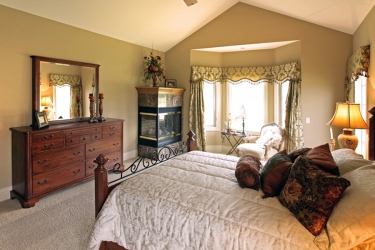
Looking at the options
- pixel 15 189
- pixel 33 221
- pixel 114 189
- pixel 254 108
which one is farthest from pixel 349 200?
pixel 254 108

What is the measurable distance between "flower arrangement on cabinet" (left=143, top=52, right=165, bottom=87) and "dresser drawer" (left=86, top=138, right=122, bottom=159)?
1.75 meters

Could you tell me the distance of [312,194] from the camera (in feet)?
4.75

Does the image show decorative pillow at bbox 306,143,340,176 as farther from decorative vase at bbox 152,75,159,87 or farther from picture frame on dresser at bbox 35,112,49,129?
decorative vase at bbox 152,75,159,87

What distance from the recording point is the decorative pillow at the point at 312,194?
1373 mm

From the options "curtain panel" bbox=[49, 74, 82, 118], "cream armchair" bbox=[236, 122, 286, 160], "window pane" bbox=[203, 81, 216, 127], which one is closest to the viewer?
"curtain panel" bbox=[49, 74, 82, 118]

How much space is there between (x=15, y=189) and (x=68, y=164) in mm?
764

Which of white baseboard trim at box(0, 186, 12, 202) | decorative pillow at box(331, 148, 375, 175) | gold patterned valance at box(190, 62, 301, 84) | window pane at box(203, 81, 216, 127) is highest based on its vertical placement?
gold patterned valance at box(190, 62, 301, 84)

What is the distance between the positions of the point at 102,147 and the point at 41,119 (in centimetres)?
107

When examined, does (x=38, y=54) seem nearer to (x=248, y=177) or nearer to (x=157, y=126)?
(x=157, y=126)

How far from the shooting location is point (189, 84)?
5770mm

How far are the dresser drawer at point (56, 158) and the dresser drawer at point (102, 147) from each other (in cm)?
12

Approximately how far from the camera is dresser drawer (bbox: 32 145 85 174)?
10.3ft

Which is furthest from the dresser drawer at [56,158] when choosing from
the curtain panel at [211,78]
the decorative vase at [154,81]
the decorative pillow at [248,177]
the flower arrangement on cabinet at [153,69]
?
the curtain panel at [211,78]

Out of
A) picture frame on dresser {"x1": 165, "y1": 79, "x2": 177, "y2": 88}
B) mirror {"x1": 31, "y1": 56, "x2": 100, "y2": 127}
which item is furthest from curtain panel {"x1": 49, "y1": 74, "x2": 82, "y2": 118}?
picture frame on dresser {"x1": 165, "y1": 79, "x2": 177, "y2": 88}
